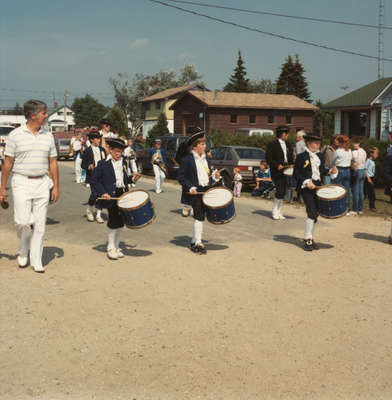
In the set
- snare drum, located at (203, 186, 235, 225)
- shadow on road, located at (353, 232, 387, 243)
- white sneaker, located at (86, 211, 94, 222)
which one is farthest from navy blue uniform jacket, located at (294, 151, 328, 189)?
white sneaker, located at (86, 211, 94, 222)

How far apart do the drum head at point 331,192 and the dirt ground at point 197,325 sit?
901mm

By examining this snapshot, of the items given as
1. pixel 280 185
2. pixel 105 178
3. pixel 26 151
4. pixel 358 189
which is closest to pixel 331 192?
pixel 280 185

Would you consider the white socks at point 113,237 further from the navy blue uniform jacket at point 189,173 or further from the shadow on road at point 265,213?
the shadow on road at point 265,213

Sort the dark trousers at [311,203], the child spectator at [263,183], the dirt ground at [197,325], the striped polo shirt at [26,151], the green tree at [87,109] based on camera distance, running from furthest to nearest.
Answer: the green tree at [87,109], the child spectator at [263,183], the dark trousers at [311,203], the striped polo shirt at [26,151], the dirt ground at [197,325]

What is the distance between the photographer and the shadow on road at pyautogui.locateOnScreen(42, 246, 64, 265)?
7614 millimetres

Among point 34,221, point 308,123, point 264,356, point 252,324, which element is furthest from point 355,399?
point 308,123

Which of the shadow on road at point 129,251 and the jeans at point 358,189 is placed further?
the jeans at point 358,189

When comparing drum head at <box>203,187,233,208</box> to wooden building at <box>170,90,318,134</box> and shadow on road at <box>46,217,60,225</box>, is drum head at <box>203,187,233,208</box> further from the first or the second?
wooden building at <box>170,90,318,134</box>

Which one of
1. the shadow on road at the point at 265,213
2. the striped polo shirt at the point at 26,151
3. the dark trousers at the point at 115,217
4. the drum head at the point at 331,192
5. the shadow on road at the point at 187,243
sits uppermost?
the striped polo shirt at the point at 26,151

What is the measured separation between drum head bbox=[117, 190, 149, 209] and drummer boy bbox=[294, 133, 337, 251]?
2.71m

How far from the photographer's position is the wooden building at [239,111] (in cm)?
5222

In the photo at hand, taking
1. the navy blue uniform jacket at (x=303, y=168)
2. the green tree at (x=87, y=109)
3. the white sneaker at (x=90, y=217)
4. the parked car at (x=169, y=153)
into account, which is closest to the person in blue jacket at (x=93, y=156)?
the white sneaker at (x=90, y=217)

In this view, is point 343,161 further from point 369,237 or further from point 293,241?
point 293,241

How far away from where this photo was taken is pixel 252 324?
512 centimetres
